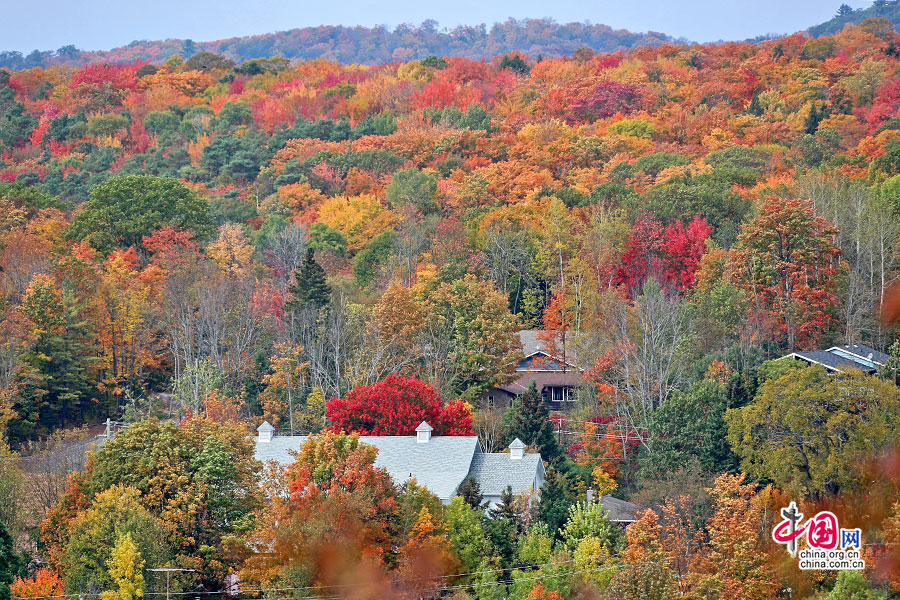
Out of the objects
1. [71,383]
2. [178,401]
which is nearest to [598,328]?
[178,401]

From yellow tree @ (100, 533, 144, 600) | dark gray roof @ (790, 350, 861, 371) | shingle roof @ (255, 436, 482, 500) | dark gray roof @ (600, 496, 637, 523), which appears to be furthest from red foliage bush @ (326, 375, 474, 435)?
dark gray roof @ (790, 350, 861, 371)

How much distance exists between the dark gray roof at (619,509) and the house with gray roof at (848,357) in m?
8.77

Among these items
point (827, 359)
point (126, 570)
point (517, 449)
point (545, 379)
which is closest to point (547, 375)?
point (545, 379)

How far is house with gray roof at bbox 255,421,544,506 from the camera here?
4294cm

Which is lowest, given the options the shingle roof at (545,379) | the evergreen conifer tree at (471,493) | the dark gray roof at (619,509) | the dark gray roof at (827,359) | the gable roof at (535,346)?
the dark gray roof at (619,509)

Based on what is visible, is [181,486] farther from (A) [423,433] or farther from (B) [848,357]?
(B) [848,357]

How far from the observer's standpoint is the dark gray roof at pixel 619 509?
43625mm

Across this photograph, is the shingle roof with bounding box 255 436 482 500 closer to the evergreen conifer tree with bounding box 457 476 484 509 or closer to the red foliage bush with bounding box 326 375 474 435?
the evergreen conifer tree with bounding box 457 476 484 509

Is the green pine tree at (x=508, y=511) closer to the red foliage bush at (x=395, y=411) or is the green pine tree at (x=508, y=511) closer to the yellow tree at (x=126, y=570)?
the red foliage bush at (x=395, y=411)

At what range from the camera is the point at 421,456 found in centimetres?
4472

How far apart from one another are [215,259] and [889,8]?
145690 millimetres

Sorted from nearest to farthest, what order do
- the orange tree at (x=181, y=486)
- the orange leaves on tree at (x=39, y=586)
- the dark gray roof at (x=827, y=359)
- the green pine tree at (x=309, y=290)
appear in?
1. the orange leaves on tree at (x=39, y=586)
2. the orange tree at (x=181, y=486)
3. the dark gray roof at (x=827, y=359)
4. the green pine tree at (x=309, y=290)

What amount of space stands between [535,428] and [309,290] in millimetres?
16897

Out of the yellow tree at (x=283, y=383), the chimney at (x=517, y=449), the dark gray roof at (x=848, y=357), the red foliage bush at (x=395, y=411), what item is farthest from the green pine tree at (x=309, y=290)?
the dark gray roof at (x=848, y=357)
